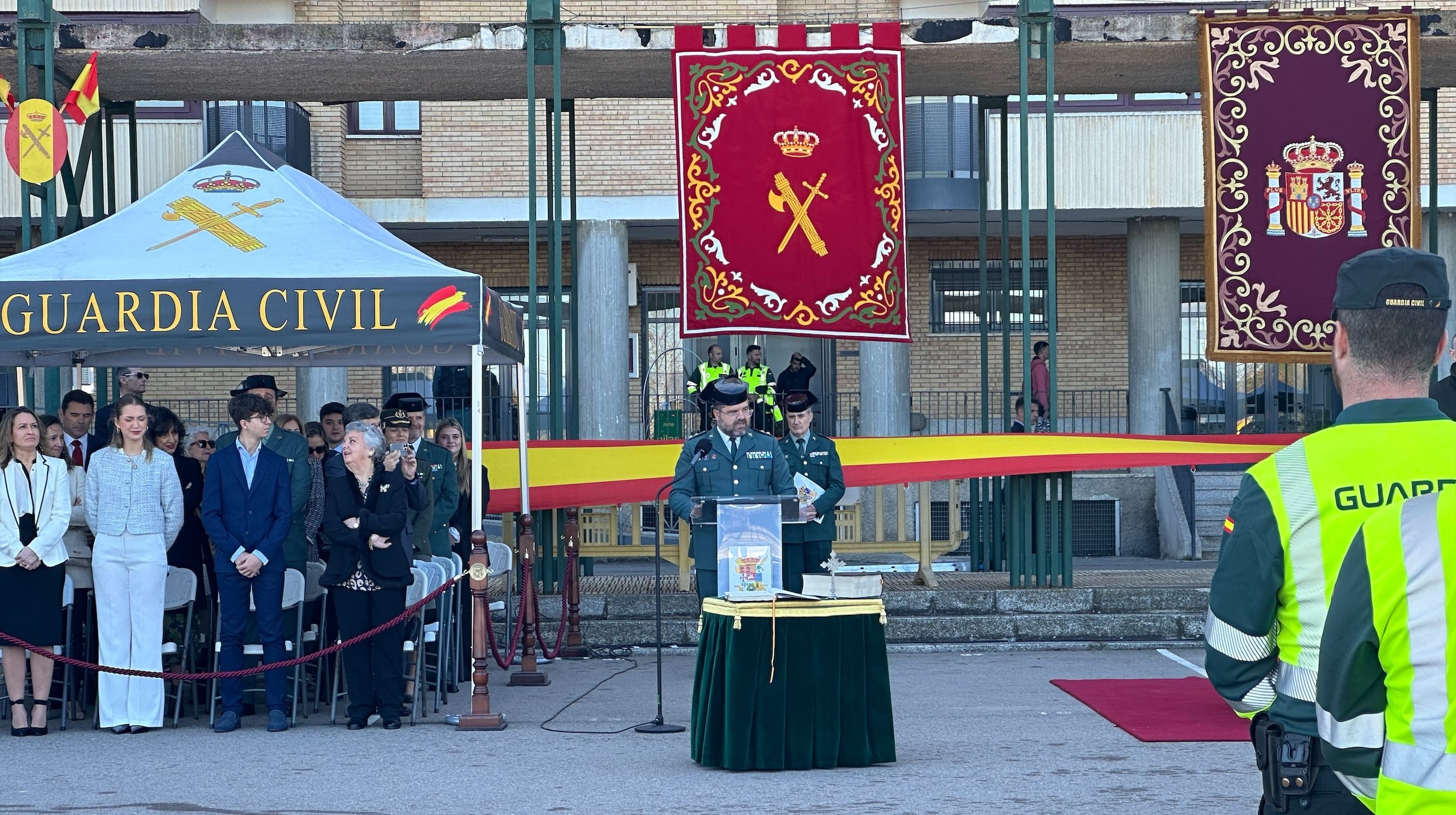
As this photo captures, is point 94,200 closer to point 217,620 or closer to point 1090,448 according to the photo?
point 217,620

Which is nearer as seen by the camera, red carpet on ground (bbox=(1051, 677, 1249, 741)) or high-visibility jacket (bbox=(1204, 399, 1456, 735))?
high-visibility jacket (bbox=(1204, 399, 1456, 735))

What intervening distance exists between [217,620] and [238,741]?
1235mm

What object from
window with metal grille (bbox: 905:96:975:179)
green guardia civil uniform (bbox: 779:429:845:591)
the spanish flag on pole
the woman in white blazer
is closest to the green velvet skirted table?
green guardia civil uniform (bbox: 779:429:845:591)

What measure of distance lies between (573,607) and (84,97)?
5.35 metres

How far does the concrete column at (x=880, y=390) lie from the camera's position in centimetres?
2384

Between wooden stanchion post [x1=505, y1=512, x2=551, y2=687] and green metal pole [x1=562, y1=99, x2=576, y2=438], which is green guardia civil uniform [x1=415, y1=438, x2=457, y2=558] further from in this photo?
green metal pole [x1=562, y1=99, x2=576, y2=438]

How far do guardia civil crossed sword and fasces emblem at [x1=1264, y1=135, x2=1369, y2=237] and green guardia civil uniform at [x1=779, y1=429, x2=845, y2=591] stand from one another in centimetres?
436

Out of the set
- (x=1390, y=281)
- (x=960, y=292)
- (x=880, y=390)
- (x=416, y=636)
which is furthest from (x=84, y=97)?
(x=960, y=292)

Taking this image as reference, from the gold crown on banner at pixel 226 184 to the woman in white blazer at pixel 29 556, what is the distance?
1859 mm

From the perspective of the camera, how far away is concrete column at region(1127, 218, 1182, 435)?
2456cm

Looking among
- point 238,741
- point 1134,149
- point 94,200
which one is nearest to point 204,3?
point 94,200

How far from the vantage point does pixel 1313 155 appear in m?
13.3

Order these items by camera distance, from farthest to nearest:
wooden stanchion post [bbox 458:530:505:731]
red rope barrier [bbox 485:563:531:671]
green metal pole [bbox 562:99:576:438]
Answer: green metal pole [bbox 562:99:576:438], red rope barrier [bbox 485:563:531:671], wooden stanchion post [bbox 458:530:505:731]

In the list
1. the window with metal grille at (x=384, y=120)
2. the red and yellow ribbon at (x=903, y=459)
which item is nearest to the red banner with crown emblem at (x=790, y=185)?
the red and yellow ribbon at (x=903, y=459)
